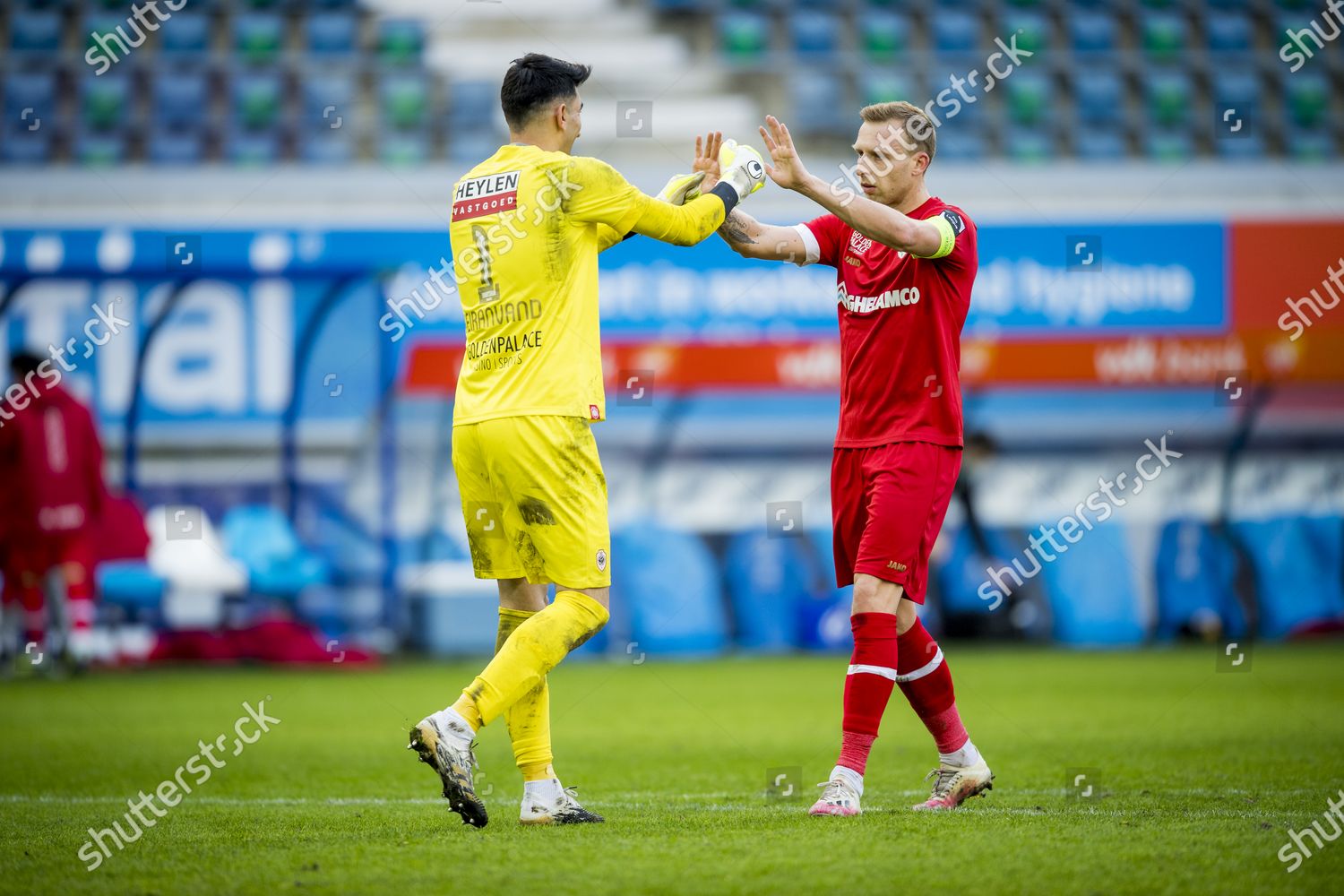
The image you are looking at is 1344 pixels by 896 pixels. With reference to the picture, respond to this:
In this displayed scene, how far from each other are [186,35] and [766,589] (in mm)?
10248

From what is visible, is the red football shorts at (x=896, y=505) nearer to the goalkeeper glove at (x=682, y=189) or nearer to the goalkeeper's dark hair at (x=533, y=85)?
the goalkeeper glove at (x=682, y=189)

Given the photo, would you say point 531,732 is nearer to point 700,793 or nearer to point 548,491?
point 548,491

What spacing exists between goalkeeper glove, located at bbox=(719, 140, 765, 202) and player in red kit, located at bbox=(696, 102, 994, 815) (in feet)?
0.24

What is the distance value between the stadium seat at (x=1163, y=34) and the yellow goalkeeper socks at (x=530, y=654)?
55.0ft

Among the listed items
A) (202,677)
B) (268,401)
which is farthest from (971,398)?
(202,677)

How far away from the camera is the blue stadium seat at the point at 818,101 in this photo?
17.8 m

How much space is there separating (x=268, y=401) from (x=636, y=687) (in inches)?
182

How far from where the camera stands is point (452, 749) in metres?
4.10

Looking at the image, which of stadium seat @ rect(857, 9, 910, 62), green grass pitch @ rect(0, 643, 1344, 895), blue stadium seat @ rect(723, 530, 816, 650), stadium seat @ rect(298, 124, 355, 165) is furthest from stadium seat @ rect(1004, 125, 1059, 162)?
green grass pitch @ rect(0, 643, 1344, 895)

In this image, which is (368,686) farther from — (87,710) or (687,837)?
(687,837)

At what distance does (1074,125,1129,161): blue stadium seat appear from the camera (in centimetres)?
1825

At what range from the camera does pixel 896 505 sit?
4699 millimetres

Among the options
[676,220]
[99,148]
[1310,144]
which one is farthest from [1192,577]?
[99,148]

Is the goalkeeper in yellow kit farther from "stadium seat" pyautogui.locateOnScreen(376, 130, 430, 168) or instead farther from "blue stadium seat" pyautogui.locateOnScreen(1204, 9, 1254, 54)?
"blue stadium seat" pyautogui.locateOnScreen(1204, 9, 1254, 54)
